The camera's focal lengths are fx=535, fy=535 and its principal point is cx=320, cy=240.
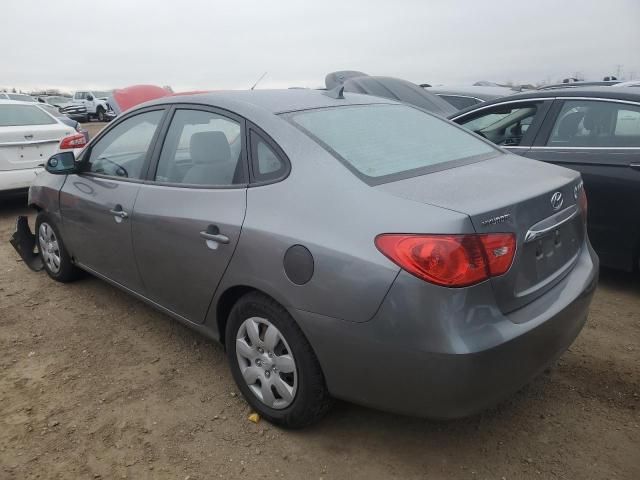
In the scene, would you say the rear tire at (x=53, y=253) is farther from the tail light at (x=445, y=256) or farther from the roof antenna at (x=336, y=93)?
the tail light at (x=445, y=256)

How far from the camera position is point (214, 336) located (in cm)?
282

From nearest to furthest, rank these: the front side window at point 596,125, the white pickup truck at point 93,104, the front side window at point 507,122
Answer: the front side window at point 596,125 < the front side window at point 507,122 < the white pickup truck at point 93,104

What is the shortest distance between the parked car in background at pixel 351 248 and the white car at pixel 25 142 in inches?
162

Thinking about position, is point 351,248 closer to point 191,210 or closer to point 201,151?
point 191,210

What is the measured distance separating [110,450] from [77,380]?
2.38 feet

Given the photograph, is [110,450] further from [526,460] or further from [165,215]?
[526,460]

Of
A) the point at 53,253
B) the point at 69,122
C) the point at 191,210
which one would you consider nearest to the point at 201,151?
the point at 191,210

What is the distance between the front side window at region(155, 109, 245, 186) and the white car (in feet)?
14.4

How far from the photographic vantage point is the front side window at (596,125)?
3.86m

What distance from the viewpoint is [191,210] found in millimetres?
2723

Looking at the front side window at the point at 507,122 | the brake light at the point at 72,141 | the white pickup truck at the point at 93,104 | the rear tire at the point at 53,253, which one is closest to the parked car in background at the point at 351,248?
the rear tire at the point at 53,253

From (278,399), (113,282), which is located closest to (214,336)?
(278,399)

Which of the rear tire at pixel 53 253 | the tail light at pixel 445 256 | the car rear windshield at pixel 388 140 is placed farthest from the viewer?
the rear tire at pixel 53 253

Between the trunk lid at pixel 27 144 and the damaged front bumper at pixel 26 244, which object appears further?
the trunk lid at pixel 27 144
